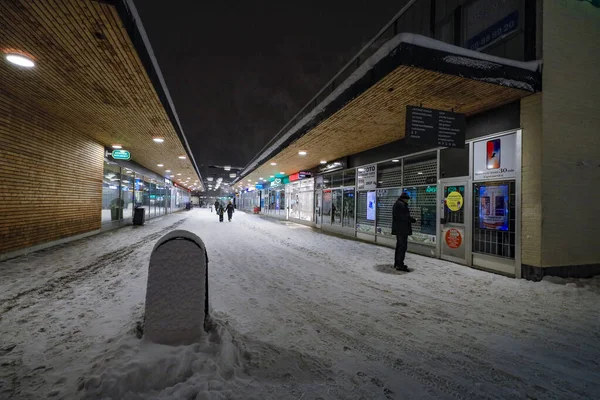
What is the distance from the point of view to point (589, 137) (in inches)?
242

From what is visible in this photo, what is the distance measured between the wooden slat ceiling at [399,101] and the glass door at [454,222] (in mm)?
2038

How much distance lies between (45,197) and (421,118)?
10756 mm

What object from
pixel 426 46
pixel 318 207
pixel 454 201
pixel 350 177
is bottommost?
pixel 318 207

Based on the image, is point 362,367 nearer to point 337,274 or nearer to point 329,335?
point 329,335

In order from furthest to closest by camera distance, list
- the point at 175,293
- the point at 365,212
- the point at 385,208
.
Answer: the point at 365,212, the point at 385,208, the point at 175,293

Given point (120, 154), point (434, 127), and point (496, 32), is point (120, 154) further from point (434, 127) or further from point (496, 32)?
point (496, 32)

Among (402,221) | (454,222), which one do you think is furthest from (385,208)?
(402,221)

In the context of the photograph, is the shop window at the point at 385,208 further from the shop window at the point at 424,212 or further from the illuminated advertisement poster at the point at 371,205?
the shop window at the point at 424,212

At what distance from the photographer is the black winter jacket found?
6.62 m

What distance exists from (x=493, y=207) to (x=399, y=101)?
3.39 meters

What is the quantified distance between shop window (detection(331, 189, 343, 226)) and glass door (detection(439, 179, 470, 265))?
7.17 m

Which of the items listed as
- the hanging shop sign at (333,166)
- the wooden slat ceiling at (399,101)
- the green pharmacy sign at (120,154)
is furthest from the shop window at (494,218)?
the green pharmacy sign at (120,154)

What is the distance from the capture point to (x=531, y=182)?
582 centimetres

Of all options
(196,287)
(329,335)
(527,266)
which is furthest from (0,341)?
(527,266)
